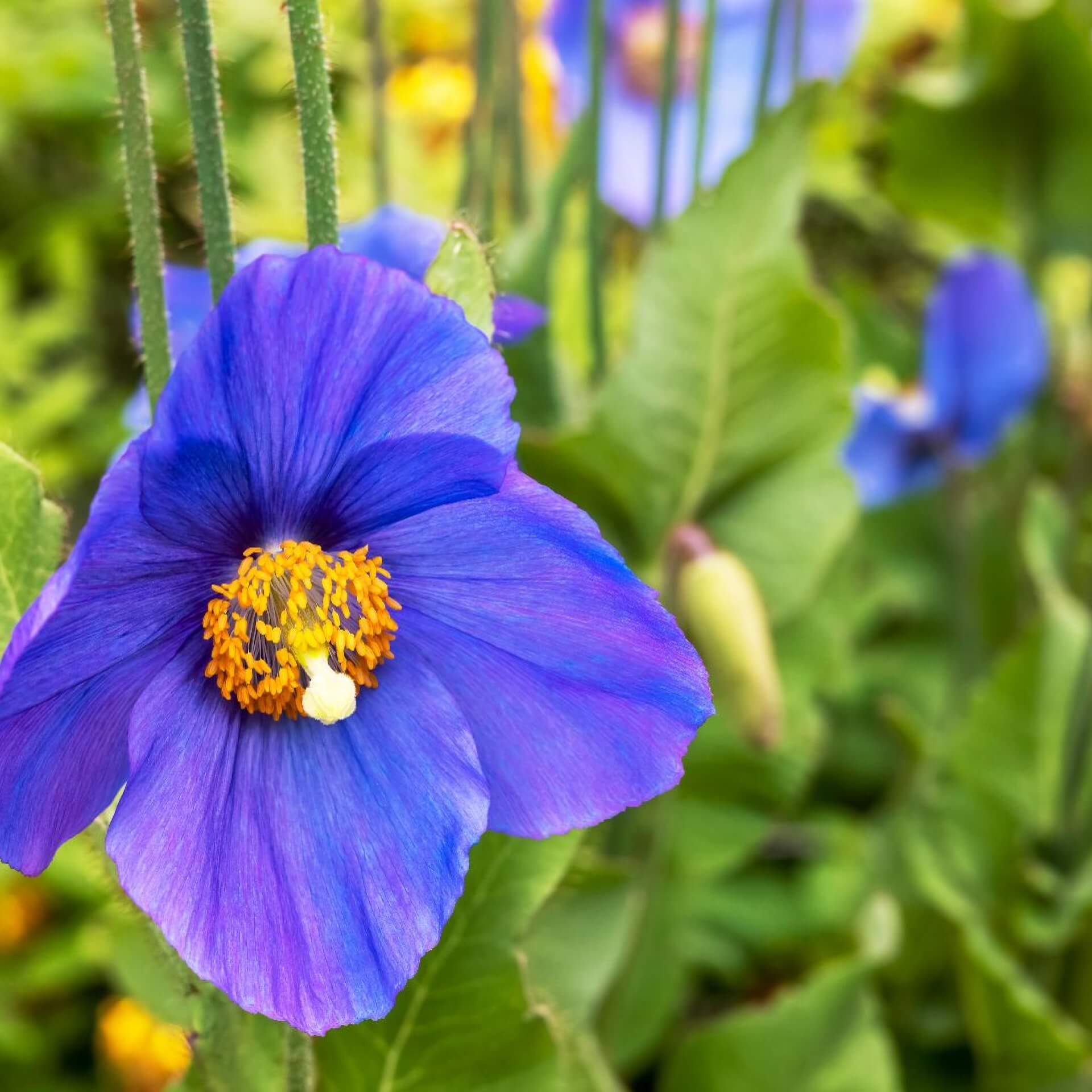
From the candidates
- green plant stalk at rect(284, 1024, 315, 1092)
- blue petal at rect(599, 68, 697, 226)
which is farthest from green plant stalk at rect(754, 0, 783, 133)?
green plant stalk at rect(284, 1024, 315, 1092)

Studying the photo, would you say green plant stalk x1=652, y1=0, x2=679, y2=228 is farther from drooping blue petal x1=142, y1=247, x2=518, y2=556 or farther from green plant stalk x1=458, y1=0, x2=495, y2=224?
drooping blue petal x1=142, y1=247, x2=518, y2=556

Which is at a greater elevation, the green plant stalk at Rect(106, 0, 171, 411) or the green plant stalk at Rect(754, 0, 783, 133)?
the green plant stalk at Rect(106, 0, 171, 411)

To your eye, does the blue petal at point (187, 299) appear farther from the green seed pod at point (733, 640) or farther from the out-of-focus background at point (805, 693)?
the green seed pod at point (733, 640)

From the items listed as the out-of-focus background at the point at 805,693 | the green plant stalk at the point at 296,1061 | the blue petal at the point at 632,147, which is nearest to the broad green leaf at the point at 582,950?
the out-of-focus background at the point at 805,693

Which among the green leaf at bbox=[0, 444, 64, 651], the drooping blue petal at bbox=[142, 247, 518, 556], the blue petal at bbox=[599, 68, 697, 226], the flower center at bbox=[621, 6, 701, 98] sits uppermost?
the drooping blue petal at bbox=[142, 247, 518, 556]

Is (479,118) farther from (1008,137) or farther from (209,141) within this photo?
(1008,137)

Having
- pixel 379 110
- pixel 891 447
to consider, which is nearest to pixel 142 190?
pixel 379 110

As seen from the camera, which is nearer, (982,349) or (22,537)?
(22,537)
